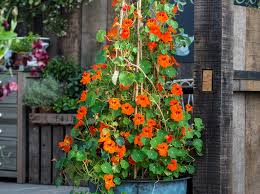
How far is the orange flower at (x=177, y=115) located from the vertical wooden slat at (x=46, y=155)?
3039 mm

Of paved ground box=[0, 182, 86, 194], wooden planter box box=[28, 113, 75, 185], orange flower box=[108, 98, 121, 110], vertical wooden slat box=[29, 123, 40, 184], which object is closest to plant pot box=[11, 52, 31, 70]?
orange flower box=[108, 98, 121, 110]

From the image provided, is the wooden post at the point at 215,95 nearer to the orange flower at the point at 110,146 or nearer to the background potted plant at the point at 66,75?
the orange flower at the point at 110,146

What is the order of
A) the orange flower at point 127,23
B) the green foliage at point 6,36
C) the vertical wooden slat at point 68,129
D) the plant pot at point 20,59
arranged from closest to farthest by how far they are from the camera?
the green foliage at point 6,36 → the plant pot at point 20,59 → the orange flower at point 127,23 → the vertical wooden slat at point 68,129

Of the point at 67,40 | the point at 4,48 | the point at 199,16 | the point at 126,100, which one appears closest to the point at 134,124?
the point at 126,100

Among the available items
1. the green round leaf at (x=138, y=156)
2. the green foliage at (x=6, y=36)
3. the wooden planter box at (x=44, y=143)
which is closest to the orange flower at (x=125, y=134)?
the green round leaf at (x=138, y=156)

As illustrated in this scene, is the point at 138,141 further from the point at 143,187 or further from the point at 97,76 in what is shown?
the point at 97,76

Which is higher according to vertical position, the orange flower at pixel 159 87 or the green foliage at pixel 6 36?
the green foliage at pixel 6 36

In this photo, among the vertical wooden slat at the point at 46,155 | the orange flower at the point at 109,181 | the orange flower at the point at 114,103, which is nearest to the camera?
the orange flower at the point at 109,181

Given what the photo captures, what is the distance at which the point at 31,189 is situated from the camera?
250 inches

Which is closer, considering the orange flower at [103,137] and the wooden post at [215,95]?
the orange flower at [103,137]

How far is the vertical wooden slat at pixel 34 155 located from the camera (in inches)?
267

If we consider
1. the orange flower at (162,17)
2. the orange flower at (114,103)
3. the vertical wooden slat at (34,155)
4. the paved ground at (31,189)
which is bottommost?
the paved ground at (31,189)

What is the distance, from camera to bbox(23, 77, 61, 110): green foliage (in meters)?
6.69

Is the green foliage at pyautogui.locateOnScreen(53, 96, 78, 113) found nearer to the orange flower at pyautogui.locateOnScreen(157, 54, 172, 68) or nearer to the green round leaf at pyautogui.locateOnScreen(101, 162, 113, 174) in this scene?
the orange flower at pyautogui.locateOnScreen(157, 54, 172, 68)
